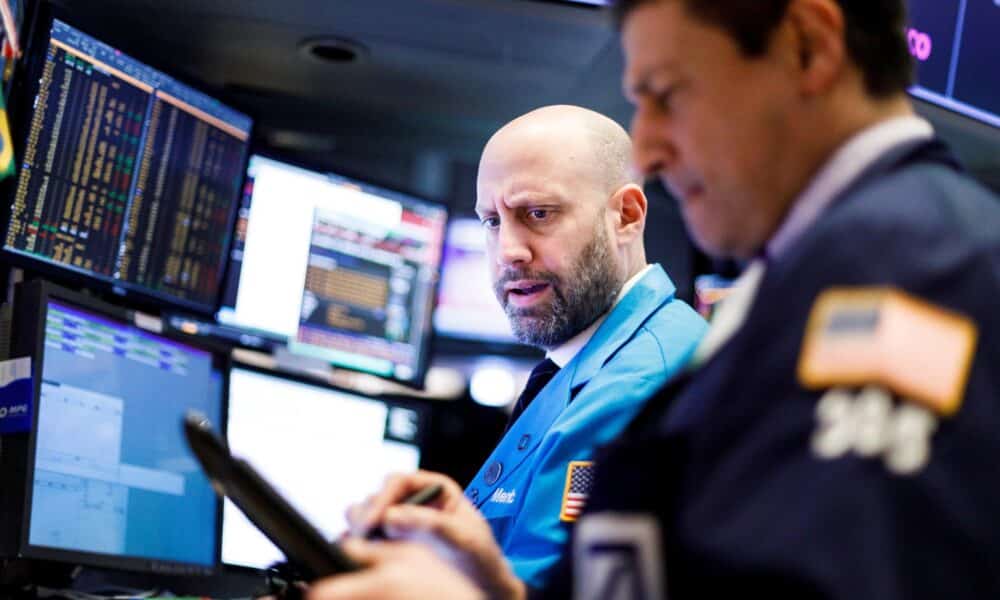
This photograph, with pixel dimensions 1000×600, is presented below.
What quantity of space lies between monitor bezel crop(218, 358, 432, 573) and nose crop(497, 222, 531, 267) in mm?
769

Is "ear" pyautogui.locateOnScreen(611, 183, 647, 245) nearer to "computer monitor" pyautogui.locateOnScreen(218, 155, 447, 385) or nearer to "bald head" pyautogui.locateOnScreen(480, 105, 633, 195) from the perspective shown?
→ "bald head" pyautogui.locateOnScreen(480, 105, 633, 195)

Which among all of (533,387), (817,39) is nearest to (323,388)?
(533,387)

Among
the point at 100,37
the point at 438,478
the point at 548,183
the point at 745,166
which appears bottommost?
the point at 438,478

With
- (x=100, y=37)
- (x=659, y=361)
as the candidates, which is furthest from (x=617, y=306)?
(x=100, y=37)

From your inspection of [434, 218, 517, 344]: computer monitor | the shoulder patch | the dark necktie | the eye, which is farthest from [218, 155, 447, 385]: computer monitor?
[434, 218, 517, 344]: computer monitor

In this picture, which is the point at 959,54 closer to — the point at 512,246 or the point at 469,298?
the point at 512,246

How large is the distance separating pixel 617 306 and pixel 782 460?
1311 millimetres

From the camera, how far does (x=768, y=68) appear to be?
2.86 ft

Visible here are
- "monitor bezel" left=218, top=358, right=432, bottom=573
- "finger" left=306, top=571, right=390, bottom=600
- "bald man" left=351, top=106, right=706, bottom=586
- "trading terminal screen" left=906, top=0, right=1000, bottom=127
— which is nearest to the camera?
"finger" left=306, top=571, right=390, bottom=600

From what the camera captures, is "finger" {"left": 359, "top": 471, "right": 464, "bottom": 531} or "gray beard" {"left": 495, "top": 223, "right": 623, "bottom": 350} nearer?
"finger" {"left": 359, "top": 471, "right": 464, "bottom": 531}

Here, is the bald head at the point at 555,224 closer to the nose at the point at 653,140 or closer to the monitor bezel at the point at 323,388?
the monitor bezel at the point at 323,388

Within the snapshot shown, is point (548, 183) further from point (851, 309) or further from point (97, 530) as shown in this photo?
point (851, 309)

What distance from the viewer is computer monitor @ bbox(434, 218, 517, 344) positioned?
18.5ft

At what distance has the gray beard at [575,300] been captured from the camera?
2.06 metres
